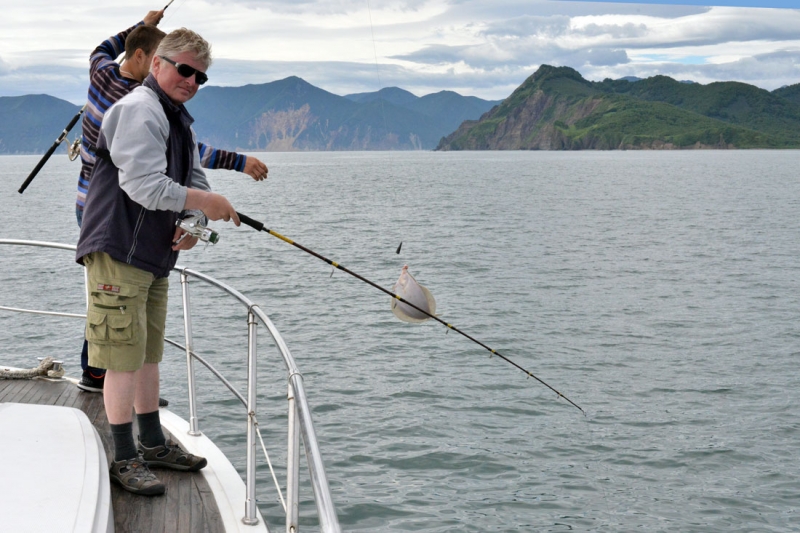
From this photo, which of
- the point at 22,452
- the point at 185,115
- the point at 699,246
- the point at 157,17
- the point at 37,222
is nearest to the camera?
the point at 22,452

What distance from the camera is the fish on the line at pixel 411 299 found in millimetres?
6449

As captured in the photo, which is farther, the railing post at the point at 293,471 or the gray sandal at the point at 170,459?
the gray sandal at the point at 170,459

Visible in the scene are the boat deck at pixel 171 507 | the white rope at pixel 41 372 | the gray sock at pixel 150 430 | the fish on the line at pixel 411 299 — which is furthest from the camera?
the fish on the line at pixel 411 299

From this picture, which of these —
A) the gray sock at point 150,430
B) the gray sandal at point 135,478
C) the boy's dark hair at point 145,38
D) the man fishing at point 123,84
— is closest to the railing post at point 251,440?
the gray sandal at point 135,478

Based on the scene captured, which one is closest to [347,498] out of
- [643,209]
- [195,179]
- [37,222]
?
[195,179]

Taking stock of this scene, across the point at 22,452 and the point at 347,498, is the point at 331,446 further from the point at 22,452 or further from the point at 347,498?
the point at 22,452

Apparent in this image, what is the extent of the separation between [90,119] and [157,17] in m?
1.04

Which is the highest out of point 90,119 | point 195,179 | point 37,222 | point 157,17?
point 157,17

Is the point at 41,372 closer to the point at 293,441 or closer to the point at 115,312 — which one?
the point at 115,312

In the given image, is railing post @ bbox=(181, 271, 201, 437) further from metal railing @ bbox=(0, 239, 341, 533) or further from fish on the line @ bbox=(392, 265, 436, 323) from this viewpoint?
fish on the line @ bbox=(392, 265, 436, 323)

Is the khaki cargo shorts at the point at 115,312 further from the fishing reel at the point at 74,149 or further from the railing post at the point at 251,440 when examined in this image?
the fishing reel at the point at 74,149

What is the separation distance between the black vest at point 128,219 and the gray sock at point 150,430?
0.80 m

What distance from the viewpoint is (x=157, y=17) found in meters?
4.72

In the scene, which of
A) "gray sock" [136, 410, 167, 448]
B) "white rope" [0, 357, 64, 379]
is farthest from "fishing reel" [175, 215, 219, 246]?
"white rope" [0, 357, 64, 379]
